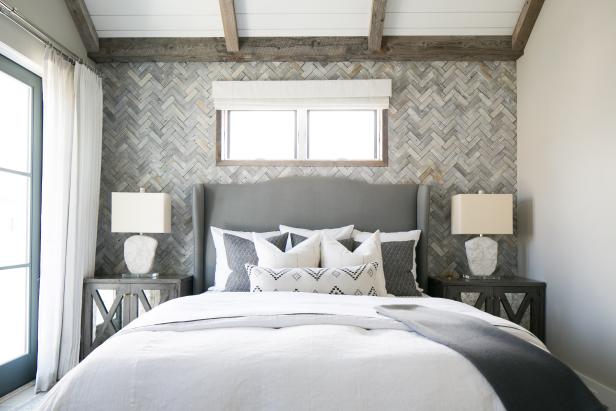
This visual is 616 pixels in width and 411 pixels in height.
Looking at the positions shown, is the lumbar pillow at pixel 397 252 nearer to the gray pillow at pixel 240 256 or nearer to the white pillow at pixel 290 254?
the white pillow at pixel 290 254

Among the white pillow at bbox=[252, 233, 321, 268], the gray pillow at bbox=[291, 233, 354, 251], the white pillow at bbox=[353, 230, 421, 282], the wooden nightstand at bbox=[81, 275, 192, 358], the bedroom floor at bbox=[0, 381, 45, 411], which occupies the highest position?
the white pillow at bbox=[353, 230, 421, 282]

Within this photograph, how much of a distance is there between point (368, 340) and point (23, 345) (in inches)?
106

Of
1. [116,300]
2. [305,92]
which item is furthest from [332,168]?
[116,300]

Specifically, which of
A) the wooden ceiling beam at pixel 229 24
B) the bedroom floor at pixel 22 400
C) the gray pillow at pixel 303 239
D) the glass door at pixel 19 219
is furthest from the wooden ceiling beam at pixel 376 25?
the bedroom floor at pixel 22 400

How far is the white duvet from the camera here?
5.46 feet

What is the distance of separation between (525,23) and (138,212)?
3.34m

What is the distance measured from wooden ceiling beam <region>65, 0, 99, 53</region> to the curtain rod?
0.19 m

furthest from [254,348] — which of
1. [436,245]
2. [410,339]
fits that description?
[436,245]

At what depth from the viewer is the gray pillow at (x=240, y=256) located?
3.47m

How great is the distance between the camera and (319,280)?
3.05 m

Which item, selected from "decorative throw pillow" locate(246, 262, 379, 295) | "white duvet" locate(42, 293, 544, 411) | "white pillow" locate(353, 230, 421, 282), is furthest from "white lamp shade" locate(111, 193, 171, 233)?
"white duvet" locate(42, 293, 544, 411)

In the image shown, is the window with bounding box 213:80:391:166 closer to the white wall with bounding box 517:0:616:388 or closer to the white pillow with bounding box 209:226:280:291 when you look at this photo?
the white pillow with bounding box 209:226:280:291

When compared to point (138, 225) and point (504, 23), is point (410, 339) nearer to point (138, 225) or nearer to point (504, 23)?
point (138, 225)

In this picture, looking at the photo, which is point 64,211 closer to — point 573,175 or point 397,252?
point 397,252
